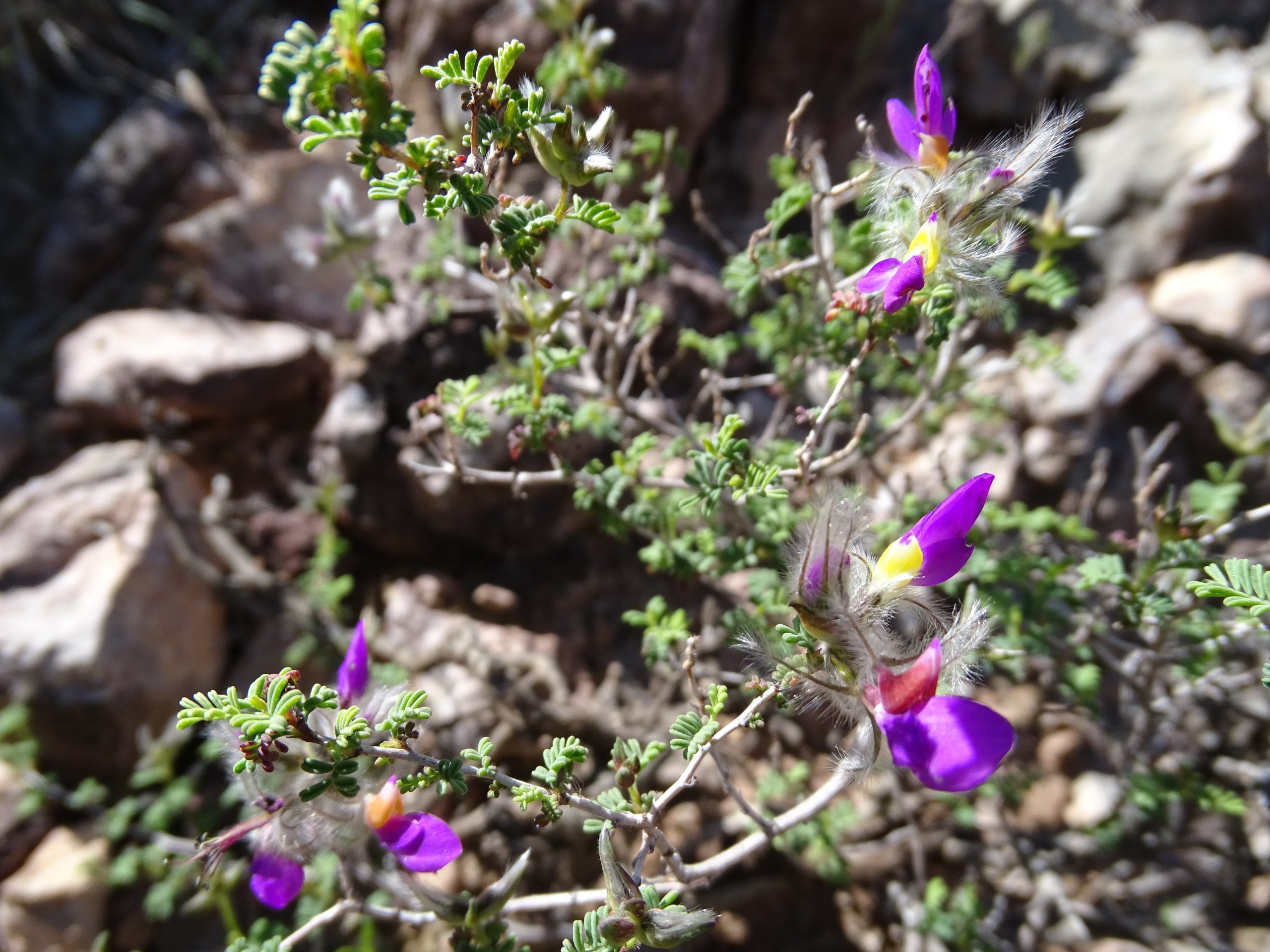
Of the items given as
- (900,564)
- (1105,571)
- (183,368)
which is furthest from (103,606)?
(1105,571)

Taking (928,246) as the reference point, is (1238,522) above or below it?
below

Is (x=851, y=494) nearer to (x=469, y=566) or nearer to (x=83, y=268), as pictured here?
(x=469, y=566)

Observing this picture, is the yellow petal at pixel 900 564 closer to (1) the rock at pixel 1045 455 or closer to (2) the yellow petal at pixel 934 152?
(2) the yellow petal at pixel 934 152

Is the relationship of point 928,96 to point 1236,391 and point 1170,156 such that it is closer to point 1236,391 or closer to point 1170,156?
point 1236,391

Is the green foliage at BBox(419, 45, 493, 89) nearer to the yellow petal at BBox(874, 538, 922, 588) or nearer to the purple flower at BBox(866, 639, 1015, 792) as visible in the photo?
the yellow petal at BBox(874, 538, 922, 588)

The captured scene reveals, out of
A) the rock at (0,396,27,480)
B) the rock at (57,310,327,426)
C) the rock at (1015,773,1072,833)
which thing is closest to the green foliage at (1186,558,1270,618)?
the rock at (1015,773,1072,833)

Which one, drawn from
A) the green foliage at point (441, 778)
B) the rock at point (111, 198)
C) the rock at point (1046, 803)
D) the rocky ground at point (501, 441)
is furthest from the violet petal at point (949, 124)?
the rock at point (111, 198)

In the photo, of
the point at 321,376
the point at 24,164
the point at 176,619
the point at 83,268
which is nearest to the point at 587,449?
→ the point at 321,376
